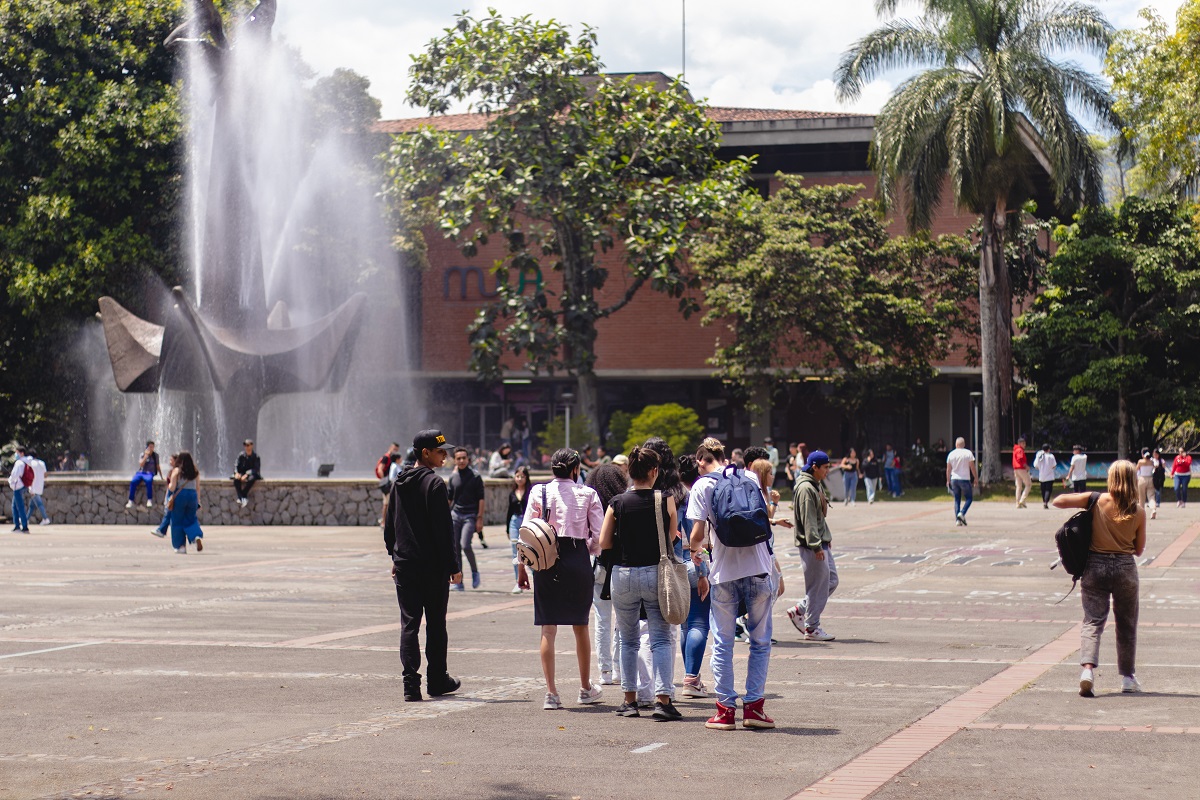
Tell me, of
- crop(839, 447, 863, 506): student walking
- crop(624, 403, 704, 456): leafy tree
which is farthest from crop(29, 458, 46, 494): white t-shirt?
crop(839, 447, 863, 506): student walking

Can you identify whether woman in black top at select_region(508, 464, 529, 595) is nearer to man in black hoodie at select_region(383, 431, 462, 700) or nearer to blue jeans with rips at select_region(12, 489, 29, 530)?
man in black hoodie at select_region(383, 431, 462, 700)

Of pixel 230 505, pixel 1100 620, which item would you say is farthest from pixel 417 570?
pixel 230 505

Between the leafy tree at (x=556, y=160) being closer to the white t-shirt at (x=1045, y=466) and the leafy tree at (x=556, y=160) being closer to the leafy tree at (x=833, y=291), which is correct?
the leafy tree at (x=833, y=291)

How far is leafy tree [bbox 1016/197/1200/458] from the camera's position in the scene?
41.0 m

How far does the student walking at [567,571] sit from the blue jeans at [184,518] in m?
13.8

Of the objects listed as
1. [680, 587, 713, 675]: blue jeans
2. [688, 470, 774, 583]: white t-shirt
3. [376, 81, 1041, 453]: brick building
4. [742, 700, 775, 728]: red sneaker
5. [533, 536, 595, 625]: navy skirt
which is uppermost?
[376, 81, 1041, 453]: brick building

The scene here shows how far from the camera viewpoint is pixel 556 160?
1501 inches

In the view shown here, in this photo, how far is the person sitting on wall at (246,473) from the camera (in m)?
28.8

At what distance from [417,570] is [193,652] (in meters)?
2.70

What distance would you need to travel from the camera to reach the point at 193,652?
445 inches

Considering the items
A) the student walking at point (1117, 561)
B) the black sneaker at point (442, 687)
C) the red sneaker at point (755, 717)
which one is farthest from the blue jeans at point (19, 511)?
the student walking at point (1117, 561)

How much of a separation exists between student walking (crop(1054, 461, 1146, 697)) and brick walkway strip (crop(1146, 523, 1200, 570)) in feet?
32.5

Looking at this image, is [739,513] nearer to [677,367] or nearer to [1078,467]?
[1078,467]

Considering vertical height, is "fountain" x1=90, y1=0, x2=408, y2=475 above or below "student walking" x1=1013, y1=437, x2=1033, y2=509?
above
